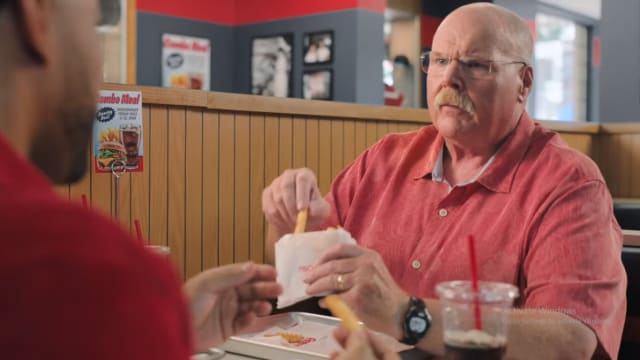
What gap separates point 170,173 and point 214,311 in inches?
51.4

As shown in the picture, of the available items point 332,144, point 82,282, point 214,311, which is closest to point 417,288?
point 214,311

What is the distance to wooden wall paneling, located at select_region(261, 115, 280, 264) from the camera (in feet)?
9.47

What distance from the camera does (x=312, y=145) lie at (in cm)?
Answer: 308

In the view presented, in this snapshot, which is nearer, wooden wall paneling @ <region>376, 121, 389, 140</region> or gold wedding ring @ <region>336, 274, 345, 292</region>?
gold wedding ring @ <region>336, 274, 345, 292</region>

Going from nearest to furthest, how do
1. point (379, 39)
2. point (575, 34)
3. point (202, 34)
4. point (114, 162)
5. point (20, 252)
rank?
point (20, 252) → point (114, 162) → point (379, 39) → point (202, 34) → point (575, 34)

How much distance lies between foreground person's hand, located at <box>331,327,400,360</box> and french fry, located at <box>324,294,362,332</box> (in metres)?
0.03

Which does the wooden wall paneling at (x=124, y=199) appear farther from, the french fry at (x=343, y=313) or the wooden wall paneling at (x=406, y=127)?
the wooden wall paneling at (x=406, y=127)

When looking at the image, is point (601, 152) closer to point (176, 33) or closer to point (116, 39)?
point (116, 39)

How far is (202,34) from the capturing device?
380 inches

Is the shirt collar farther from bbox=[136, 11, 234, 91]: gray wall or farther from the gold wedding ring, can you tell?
bbox=[136, 11, 234, 91]: gray wall

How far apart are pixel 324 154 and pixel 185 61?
6.54m

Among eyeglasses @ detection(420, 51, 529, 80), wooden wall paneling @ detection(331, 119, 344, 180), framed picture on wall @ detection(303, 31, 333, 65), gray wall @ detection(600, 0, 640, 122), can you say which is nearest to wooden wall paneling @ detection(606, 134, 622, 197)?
gray wall @ detection(600, 0, 640, 122)

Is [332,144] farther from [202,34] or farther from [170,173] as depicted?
[202,34]

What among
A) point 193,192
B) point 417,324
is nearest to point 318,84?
point 193,192
